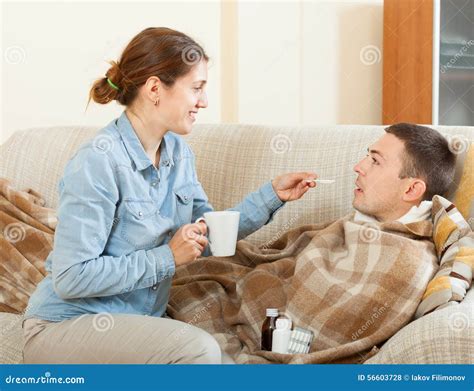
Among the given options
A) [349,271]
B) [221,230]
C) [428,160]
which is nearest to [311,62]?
[428,160]

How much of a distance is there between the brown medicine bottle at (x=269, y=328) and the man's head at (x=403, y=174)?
0.36 meters

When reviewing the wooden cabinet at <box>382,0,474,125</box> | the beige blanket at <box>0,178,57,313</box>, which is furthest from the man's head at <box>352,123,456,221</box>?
the wooden cabinet at <box>382,0,474,125</box>

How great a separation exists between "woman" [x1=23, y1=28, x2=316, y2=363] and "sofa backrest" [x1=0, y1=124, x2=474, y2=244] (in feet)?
1.43

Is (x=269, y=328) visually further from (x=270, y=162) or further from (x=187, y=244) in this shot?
(x=270, y=162)

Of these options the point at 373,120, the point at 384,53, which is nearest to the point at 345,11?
the point at 384,53

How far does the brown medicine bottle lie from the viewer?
5.53 feet

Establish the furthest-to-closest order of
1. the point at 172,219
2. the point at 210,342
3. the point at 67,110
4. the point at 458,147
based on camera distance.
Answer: the point at 67,110
the point at 458,147
the point at 172,219
the point at 210,342

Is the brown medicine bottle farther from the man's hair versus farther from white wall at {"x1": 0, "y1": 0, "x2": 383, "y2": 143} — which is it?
white wall at {"x1": 0, "y1": 0, "x2": 383, "y2": 143}

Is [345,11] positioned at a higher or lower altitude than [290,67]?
higher

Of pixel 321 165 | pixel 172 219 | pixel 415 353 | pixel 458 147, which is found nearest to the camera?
pixel 415 353

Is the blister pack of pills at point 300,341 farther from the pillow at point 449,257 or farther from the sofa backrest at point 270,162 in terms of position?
the sofa backrest at point 270,162

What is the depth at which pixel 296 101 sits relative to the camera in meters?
4.24

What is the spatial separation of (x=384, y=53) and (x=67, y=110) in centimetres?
167

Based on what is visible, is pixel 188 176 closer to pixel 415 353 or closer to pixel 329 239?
pixel 329 239
